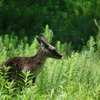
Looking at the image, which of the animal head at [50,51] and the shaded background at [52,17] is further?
the shaded background at [52,17]

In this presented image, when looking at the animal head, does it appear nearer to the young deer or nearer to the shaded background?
the young deer

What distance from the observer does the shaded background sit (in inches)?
347

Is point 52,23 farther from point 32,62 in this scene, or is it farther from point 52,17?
point 32,62

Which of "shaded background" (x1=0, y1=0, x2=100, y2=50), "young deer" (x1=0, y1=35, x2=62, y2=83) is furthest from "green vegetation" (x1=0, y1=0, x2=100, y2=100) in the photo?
"young deer" (x1=0, y1=35, x2=62, y2=83)

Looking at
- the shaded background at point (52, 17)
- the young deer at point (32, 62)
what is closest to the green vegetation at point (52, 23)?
the shaded background at point (52, 17)

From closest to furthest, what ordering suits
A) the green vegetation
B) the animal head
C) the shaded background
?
1. the animal head
2. the green vegetation
3. the shaded background

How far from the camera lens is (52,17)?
10.1m

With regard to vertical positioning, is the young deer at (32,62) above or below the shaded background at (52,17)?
below

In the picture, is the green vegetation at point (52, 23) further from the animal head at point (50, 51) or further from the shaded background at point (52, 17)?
the animal head at point (50, 51)

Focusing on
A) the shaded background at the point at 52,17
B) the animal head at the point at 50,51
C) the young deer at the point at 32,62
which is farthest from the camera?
the shaded background at the point at 52,17

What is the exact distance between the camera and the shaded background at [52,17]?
880 cm

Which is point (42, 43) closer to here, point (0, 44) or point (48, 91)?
point (48, 91)

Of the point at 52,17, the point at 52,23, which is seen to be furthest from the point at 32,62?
the point at 52,17

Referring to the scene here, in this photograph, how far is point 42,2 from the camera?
11.1 m
